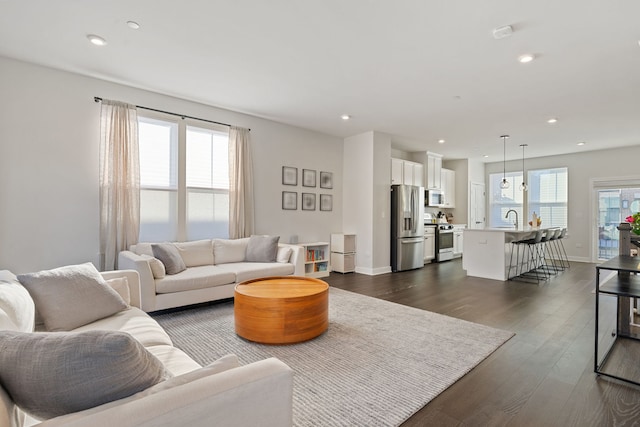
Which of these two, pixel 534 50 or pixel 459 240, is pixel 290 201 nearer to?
pixel 534 50

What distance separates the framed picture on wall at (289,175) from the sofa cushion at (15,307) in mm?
4160

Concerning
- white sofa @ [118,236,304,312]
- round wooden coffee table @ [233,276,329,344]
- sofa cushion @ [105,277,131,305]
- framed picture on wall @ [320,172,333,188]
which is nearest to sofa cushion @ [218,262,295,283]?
white sofa @ [118,236,304,312]

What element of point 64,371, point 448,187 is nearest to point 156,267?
point 64,371

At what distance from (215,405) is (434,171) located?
8.29 meters

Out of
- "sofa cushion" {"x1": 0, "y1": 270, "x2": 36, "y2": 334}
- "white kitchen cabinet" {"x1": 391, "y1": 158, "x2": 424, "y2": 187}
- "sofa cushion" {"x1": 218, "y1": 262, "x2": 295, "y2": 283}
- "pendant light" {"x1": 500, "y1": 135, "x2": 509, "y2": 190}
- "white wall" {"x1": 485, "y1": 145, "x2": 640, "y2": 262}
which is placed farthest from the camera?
"white wall" {"x1": 485, "y1": 145, "x2": 640, "y2": 262}

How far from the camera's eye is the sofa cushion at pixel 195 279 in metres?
3.60

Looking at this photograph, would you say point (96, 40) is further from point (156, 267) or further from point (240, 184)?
point (240, 184)

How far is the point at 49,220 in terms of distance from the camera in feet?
11.9

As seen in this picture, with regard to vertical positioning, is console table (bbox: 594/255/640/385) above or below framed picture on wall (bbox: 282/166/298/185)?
below

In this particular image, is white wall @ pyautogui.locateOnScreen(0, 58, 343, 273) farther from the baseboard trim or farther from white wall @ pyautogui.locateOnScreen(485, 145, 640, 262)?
white wall @ pyautogui.locateOnScreen(485, 145, 640, 262)

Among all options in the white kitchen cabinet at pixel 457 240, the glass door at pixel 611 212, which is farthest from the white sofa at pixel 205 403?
the glass door at pixel 611 212

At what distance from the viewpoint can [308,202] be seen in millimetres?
6164

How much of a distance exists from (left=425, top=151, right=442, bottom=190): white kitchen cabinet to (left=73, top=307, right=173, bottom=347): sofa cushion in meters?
7.26

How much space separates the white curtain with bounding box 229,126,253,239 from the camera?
16.5 ft
